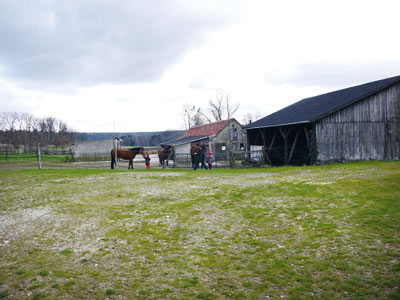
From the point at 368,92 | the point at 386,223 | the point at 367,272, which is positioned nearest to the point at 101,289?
the point at 367,272

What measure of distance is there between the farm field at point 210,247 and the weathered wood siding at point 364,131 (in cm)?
1105

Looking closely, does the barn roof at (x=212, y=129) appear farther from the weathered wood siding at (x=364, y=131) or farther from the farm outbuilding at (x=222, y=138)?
the weathered wood siding at (x=364, y=131)

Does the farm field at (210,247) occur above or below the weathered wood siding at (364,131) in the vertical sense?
below

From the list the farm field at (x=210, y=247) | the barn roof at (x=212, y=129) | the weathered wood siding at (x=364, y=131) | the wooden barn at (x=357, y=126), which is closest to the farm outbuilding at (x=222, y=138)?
the barn roof at (x=212, y=129)

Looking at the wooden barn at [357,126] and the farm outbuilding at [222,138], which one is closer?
the wooden barn at [357,126]

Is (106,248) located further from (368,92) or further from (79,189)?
(368,92)

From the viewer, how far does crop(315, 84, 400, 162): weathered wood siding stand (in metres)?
19.4

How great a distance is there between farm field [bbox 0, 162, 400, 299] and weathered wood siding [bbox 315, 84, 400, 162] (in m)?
11.1

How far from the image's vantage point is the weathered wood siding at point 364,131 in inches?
762

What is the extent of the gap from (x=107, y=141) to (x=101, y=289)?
4337 centimetres

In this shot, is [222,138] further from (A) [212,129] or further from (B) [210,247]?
(B) [210,247]

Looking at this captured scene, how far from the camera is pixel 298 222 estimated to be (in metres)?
6.03

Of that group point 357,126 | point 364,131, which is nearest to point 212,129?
point 357,126

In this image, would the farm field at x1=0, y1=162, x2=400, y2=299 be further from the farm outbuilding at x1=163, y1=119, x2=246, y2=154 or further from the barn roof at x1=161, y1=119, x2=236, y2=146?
the farm outbuilding at x1=163, y1=119, x2=246, y2=154
